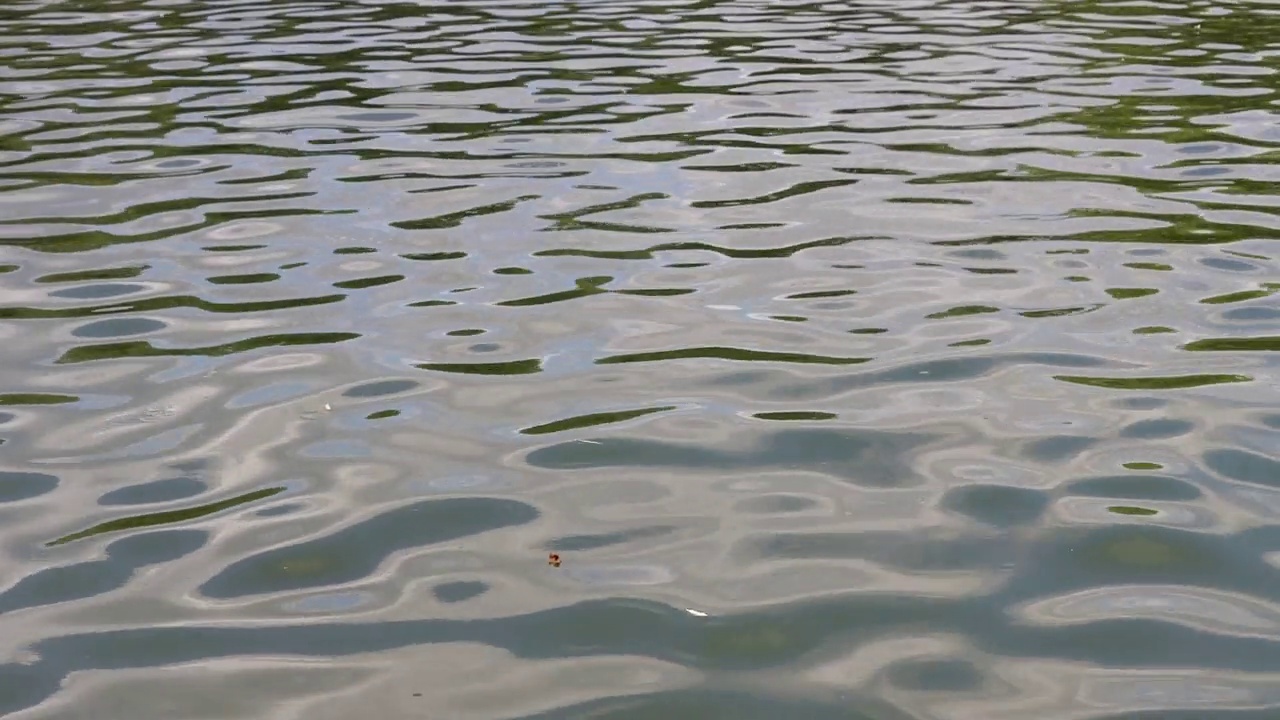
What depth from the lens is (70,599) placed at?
3.11 meters

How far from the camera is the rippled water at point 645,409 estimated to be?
2.85 meters

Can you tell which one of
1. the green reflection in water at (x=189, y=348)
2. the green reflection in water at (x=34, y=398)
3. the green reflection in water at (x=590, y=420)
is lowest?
the green reflection in water at (x=590, y=420)

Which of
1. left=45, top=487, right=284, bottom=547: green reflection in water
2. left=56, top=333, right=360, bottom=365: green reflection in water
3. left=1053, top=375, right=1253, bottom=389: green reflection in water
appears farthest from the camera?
left=56, top=333, right=360, bottom=365: green reflection in water

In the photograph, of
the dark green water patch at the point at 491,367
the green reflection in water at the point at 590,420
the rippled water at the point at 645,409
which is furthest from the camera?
the dark green water patch at the point at 491,367

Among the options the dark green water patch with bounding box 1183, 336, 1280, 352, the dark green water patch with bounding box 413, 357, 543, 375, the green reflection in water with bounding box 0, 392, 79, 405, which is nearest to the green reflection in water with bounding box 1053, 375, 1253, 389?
the dark green water patch with bounding box 1183, 336, 1280, 352

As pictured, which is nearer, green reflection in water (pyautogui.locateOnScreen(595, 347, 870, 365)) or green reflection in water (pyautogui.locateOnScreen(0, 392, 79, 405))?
green reflection in water (pyautogui.locateOnScreen(0, 392, 79, 405))

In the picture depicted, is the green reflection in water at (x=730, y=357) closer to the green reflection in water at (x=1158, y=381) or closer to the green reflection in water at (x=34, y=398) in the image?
the green reflection in water at (x=1158, y=381)

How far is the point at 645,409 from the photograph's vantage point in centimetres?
406

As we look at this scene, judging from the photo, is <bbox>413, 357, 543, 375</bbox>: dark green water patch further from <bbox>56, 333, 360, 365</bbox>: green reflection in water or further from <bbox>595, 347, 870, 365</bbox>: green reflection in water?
<bbox>56, 333, 360, 365</bbox>: green reflection in water

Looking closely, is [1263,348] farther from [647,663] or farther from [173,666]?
[173,666]

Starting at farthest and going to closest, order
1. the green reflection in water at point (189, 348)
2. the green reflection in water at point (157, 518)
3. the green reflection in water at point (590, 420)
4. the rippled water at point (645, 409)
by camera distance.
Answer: the green reflection in water at point (189, 348)
the green reflection in water at point (590, 420)
the green reflection in water at point (157, 518)
the rippled water at point (645, 409)

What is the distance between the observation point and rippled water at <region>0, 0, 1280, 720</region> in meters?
2.85

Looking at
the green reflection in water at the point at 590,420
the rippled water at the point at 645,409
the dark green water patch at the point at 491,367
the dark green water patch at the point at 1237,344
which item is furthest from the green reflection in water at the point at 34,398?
the dark green water patch at the point at 1237,344

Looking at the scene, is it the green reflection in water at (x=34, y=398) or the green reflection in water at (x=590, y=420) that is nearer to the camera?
the green reflection in water at (x=590, y=420)
